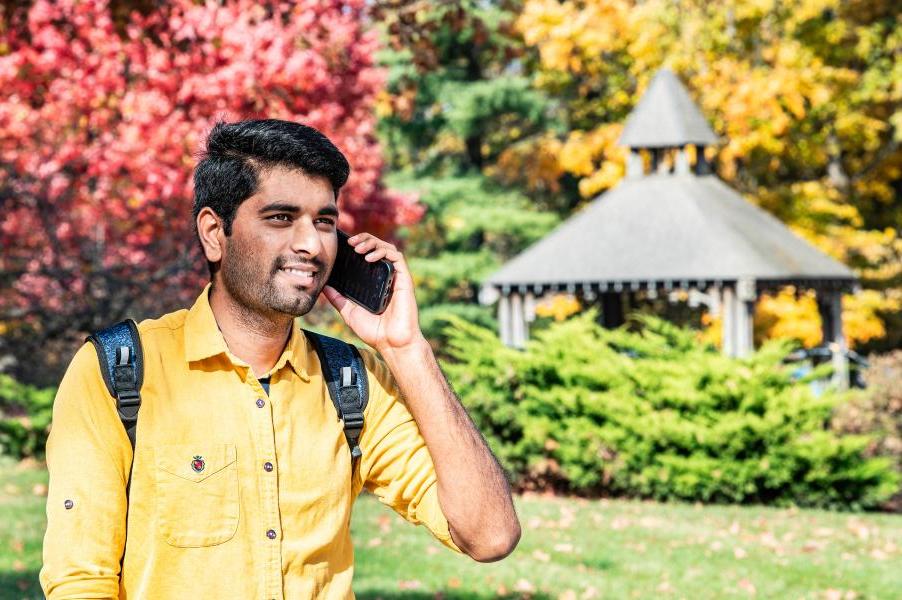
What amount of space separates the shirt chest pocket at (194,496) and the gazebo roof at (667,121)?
18.1 meters

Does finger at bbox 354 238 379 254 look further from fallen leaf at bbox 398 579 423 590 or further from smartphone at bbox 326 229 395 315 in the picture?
fallen leaf at bbox 398 579 423 590

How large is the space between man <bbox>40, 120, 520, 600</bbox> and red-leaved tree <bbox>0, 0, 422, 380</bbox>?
8.60 metres

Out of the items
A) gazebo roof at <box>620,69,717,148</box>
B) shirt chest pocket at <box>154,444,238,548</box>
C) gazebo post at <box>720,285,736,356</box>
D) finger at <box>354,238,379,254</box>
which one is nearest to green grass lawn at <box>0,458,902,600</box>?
finger at <box>354,238,379,254</box>

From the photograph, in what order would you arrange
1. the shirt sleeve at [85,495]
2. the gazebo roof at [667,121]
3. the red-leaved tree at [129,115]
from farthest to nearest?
the gazebo roof at [667,121] → the red-leaved tree at [129,115] → the shirt sleeve at [85,495]

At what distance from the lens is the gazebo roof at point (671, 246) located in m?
18.1

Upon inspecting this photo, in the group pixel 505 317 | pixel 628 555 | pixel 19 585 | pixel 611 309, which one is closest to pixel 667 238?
pixel 505 317

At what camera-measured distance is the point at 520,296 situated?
66.7 feet

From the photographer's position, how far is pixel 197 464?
2.33m

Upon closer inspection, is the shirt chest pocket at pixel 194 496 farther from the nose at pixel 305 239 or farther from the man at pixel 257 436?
the nose at pixel 305 239

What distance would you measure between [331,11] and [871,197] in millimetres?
19656

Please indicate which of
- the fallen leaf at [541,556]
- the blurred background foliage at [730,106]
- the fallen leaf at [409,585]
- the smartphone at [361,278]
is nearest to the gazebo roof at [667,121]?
the blurred background foliage at [730,106]

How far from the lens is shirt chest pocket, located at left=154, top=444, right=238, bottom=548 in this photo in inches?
90.7

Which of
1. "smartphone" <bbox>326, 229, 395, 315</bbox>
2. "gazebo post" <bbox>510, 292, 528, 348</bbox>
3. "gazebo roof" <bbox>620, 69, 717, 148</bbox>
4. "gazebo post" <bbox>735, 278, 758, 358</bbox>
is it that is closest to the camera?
"smartphone" <bbox>326, 229, 395, 315</bbox>

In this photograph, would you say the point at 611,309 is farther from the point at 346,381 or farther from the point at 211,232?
the point at 211,232
